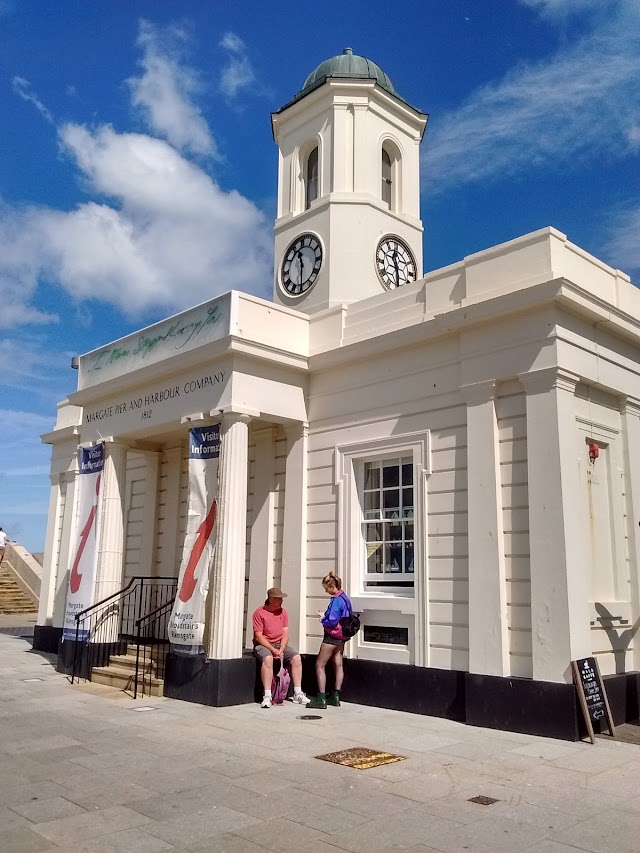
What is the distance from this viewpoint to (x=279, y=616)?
9625 millimetres

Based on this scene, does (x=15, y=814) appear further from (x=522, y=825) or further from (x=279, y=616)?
(x=279, y=616)

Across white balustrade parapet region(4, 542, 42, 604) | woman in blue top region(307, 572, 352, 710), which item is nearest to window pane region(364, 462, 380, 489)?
woman in blue top region(307, 572, 352, 710)

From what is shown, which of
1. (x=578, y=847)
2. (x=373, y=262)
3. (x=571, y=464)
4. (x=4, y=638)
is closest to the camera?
(x=578, y=847)

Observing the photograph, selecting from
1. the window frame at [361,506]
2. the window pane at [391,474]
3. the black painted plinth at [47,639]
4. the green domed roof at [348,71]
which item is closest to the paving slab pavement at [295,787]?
the window frame at [361,506]

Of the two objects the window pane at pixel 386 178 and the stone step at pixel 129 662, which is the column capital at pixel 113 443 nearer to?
the stone step at pixel 129 662

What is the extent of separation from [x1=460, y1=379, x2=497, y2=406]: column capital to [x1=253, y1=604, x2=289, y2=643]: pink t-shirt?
366cm

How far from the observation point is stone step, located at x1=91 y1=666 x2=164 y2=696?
10.1 m

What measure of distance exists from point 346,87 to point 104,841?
41.0ft

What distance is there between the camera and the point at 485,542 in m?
8.23

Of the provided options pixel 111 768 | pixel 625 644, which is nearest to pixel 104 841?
pixel 111 768

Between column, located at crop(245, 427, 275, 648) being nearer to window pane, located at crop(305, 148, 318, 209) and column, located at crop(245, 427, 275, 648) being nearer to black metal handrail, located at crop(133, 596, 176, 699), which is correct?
black metal handrail, located at crop(133, 596, 176, 699)

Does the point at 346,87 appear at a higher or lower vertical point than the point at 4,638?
higher

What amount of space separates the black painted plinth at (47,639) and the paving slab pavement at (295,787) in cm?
662

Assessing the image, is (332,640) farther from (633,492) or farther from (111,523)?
(111,523)
